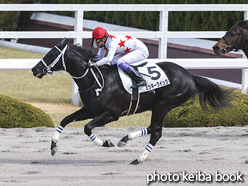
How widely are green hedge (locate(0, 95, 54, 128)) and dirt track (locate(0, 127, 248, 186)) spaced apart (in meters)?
0.20

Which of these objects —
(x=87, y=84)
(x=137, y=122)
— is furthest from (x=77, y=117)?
(x=137, y=122)

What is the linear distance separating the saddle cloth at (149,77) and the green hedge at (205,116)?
2.34 meters

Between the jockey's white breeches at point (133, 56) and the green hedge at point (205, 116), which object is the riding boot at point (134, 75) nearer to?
the jockey's white breeches at point (133, 56)

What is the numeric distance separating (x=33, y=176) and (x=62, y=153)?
1.29 meters

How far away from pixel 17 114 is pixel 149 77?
8.44ft

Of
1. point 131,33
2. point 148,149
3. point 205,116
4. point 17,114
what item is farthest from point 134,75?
point 131,33

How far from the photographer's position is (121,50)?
765 centimetres

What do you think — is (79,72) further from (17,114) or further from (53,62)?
(17,114)

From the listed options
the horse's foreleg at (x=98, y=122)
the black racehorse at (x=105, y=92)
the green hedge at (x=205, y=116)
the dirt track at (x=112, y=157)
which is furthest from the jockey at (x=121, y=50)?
the green hedge at (x=205, y=116)

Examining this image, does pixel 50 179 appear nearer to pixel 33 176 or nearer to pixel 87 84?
pixel 33 176

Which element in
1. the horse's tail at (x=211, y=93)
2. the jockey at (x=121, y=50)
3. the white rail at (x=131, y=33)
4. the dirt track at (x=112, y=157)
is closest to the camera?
the dirt track at (x=112, y=157)

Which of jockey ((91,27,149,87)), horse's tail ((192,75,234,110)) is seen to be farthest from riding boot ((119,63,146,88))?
horse's tail ((192,75,234,110))

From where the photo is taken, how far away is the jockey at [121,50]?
7.32 m

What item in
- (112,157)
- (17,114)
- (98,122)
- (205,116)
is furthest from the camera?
(205,116)
